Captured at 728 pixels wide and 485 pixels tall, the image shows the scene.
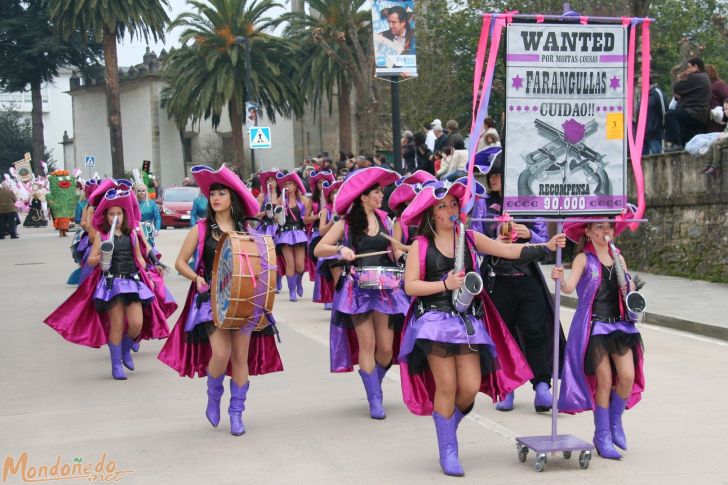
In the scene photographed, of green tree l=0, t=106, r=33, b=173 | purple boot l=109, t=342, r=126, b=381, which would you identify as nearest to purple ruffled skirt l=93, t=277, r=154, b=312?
purple boot l=109, t=342, r=126, b=381

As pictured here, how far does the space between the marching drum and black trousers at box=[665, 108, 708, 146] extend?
11.6m

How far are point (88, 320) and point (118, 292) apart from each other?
1.73 ft

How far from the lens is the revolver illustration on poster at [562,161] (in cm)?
628

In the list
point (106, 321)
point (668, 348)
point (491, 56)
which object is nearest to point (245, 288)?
point (491, 56)

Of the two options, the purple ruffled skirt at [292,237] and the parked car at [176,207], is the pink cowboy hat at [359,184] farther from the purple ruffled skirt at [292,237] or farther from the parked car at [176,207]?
the parked car at [176,207]

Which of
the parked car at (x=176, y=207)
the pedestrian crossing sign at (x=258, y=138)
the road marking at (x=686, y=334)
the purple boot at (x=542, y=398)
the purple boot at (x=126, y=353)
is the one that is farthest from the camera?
the parked car at (x=176, y=207)

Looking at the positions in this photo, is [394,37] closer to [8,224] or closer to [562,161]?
[562,161]

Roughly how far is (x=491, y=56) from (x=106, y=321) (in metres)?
5.78

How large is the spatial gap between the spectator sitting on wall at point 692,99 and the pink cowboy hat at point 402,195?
9.97 metres

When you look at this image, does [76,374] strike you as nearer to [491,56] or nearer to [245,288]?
[245,288]

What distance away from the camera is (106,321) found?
10.5 meters

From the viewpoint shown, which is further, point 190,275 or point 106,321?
point 106,321

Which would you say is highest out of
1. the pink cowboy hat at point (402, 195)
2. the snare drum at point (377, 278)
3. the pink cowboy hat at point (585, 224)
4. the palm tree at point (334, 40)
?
the palm tree at point (334, 40)

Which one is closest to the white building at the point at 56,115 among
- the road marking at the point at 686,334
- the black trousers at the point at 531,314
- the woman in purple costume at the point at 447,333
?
the road marking at the point at 686,334
